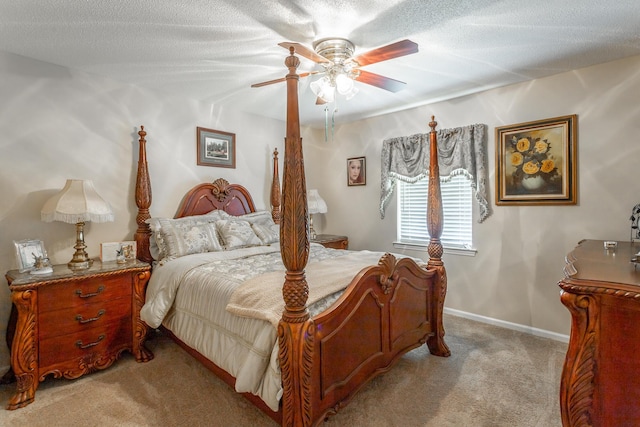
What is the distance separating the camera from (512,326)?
125 inches

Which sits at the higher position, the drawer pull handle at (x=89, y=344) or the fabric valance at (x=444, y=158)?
the fabric valance at (x=444, y=158)

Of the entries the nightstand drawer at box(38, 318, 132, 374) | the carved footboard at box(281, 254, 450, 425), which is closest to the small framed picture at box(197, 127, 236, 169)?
the nightstand drawer at box(38, 318, 132, 374)

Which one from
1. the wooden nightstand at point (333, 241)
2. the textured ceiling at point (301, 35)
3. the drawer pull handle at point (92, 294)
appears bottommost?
the drawer pull handle at point (92, 294)

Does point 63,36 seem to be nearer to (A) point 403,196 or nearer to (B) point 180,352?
(B) point 180,352

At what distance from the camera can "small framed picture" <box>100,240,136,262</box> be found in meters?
2.65

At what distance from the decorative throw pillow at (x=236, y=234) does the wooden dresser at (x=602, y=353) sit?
261cm

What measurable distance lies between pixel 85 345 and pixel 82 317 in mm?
208

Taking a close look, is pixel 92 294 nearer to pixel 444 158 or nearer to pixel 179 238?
pixel 179 238

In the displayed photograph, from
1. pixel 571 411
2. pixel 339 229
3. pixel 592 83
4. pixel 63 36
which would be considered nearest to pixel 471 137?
pixel 592 83

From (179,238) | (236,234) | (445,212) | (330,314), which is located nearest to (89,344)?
(179,238)

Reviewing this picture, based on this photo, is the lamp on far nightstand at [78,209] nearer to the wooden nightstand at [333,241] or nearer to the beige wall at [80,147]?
the beige wall at [80,147]

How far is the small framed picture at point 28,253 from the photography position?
226 cm

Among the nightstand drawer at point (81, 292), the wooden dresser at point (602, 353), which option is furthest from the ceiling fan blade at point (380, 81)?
the nightstand drawer at point (81, 292)

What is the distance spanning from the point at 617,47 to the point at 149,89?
4055mm
